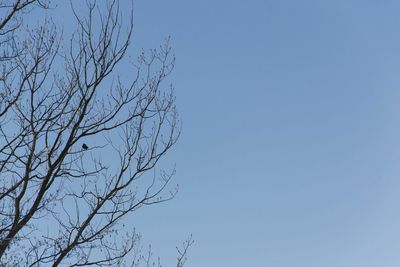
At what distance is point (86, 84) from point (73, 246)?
2206 millimetres

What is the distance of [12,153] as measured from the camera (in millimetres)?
8258

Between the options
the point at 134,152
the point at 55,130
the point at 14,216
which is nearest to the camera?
the point at 14,216

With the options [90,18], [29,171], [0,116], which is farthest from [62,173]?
[90,18]

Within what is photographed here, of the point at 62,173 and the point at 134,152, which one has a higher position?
the point at 134,152

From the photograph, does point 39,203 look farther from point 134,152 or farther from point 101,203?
point 134,152

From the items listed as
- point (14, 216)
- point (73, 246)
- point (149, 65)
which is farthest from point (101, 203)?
point (149, 65)

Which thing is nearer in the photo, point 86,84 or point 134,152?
point 86,84

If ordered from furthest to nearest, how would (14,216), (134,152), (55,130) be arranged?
(134,152) → (55,130) → (14,216)

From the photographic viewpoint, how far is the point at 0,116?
846 centimetres

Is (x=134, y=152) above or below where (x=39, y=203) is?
above

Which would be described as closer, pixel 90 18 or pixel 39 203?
pixel 39 203

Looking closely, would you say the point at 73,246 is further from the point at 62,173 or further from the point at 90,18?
the point at 90,18

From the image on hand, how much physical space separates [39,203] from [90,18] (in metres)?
2.78

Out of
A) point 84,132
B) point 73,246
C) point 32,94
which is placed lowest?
point 73,246
